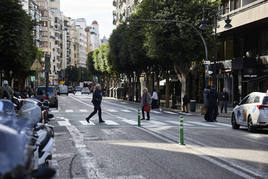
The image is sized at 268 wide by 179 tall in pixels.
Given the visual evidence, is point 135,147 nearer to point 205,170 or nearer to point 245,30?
point 205,170

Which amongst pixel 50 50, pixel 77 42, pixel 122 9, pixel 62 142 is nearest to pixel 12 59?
pixel 62 142

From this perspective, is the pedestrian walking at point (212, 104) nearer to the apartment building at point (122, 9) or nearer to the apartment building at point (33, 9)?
the apartment building at point (122, 9)

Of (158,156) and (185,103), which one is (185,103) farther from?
(158,156)

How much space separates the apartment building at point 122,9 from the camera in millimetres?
87088

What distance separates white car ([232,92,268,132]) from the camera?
1675cm

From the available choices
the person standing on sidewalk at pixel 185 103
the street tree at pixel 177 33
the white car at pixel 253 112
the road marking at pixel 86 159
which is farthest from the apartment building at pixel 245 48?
the road marking at pixel 86 159

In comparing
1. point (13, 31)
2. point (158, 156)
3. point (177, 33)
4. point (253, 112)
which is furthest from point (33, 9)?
point (158, 156)

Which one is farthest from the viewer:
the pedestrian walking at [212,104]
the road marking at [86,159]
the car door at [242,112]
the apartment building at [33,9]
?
the apartment building at [33,9]

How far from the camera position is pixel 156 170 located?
8.59 m

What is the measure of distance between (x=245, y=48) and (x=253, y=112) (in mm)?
24278

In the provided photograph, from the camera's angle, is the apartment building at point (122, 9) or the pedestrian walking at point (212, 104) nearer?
the pedestrian walking at point (212, 104)

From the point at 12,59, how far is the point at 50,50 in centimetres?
9532

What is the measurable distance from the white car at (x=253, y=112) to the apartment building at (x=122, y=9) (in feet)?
206

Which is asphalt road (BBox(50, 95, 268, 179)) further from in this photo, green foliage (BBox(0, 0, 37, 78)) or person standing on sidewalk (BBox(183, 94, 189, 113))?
green foliage (BBox(0, 0, 37, 78))
